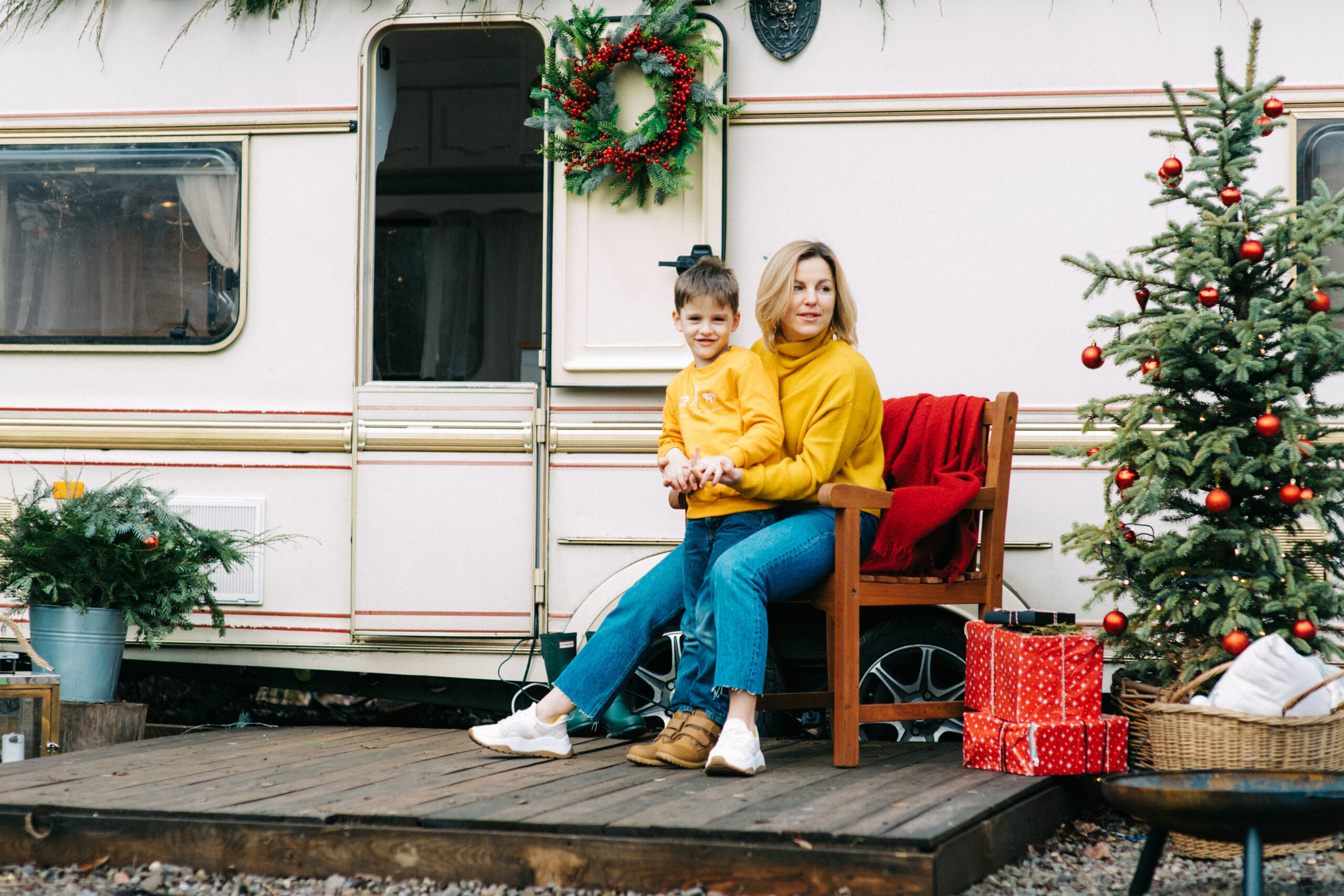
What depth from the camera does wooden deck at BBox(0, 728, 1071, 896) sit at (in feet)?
8.11

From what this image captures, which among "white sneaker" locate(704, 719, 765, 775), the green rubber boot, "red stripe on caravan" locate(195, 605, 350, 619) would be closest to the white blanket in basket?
"white sneaker" locate(704, 719, 765, 775)

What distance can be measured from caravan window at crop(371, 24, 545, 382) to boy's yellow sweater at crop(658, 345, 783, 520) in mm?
1925

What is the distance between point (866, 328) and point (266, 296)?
207 centimetres

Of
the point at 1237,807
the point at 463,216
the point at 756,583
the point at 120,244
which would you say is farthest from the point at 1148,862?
the point at 463,216

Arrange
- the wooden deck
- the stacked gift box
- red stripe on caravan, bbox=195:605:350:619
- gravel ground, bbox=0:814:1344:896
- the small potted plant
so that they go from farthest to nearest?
1. red stripe on caravan, bbox=195:605:350:619
2. the small potted plant
3. the stacked gift box
4. gravel ground, bbox=0:814:1344:896
5. the wooden deck

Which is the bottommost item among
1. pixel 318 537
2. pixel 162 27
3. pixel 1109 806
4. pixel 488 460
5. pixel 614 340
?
pixel 1109 806

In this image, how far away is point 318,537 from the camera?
429 cm

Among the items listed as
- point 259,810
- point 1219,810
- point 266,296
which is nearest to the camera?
point 1219,810

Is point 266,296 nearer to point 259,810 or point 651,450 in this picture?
point 651,450

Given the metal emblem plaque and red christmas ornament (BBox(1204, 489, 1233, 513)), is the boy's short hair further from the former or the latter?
red christmas ornament (BBox(1204, 489, 1233, 513))

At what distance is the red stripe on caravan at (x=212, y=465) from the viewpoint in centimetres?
430

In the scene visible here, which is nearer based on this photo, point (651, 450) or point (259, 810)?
point (259, 810)

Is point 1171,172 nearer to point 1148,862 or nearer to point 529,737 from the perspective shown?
point 1148,862

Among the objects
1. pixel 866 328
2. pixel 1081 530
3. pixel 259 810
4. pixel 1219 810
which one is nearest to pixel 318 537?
pixel 259 810
